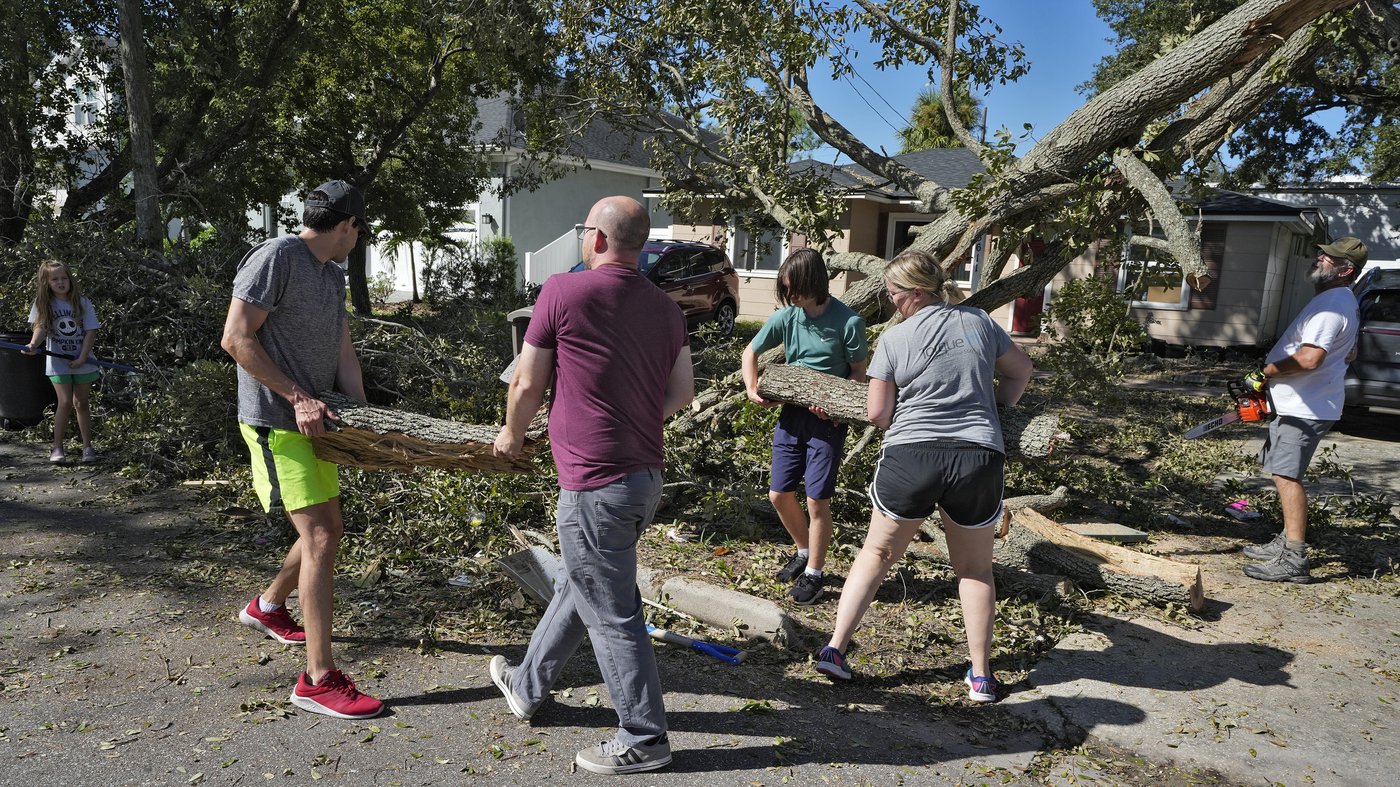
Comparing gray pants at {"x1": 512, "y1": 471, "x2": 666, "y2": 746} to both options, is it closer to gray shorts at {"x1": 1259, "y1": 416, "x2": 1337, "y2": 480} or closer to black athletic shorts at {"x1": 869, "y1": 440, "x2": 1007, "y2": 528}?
black athletic shorts at {"x1": 869, "y1": 440, "x2": 1007, "y2": 528}

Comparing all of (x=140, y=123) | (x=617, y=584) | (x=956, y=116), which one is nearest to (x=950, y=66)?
(x=956, y=116)

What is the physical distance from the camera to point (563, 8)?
33.4 feet

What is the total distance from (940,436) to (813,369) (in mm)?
1147

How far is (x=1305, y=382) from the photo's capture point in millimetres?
4824

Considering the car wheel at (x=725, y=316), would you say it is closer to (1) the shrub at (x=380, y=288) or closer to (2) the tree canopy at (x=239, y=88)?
(2) the tree canopy at (x=239, y=88)

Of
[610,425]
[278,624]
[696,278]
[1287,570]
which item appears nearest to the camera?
[610,425]

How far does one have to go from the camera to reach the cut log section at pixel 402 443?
3152mm

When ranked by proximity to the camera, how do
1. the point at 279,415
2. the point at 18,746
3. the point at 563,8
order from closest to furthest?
the point at 18,746 → the point at 279,415 → the point at 563,8

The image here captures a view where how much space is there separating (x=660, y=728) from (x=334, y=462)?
59.2 inches

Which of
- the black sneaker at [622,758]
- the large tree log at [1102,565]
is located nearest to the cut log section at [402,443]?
the black sneaker at [622,758]

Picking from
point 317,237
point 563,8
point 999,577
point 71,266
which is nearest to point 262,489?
point 317,237

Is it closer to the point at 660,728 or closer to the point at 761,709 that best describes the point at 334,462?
the point at 660,728

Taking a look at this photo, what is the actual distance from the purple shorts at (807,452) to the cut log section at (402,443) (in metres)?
1.48

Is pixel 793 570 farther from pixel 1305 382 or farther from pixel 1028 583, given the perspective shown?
pixel 1305 382
